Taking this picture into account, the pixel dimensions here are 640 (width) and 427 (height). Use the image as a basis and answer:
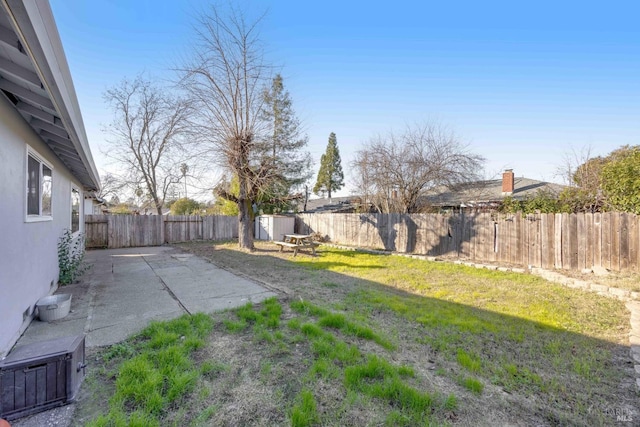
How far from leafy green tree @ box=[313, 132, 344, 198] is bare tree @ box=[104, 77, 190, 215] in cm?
1875

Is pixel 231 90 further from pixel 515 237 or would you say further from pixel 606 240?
pixel 606 240

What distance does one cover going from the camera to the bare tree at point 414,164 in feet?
42.0

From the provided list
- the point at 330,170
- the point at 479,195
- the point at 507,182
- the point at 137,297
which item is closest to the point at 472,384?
the point at 137,297

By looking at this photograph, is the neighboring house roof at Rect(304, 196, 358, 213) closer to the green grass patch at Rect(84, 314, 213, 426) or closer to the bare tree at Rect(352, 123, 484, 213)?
the bare tree at Rect(352, 123, 484, 213)

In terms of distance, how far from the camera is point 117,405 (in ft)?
6.74

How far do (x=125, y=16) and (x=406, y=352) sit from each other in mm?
9468

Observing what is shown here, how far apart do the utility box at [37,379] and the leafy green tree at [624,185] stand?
10.2m

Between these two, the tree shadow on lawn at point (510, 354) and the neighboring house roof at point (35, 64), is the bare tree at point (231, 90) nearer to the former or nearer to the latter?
the tree shadow on lawn at point (510, 354)

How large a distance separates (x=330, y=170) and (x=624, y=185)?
96.6ft

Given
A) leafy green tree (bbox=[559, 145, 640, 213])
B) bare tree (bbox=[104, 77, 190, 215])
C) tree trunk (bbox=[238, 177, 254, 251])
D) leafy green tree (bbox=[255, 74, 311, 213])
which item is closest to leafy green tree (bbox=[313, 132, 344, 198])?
bare tree (bbox=[104, 77, 190, 215])

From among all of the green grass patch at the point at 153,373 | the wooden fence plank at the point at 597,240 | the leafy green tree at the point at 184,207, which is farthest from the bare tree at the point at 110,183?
the wooden fence plank at the point at 597,240

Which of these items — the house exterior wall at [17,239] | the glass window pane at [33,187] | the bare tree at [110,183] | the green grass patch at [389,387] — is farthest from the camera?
the bare tree at [110,183]

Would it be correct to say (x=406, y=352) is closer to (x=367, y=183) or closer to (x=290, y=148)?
(x=290, y=148)

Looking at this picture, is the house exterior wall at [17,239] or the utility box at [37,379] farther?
the house exterior wall at [17,239]
